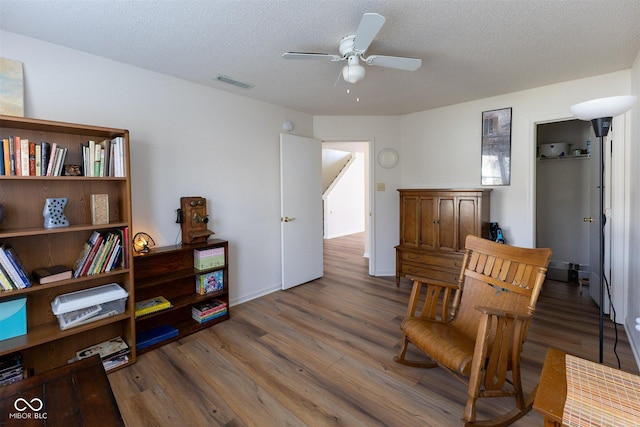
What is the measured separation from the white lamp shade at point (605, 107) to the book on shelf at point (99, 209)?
3171mm

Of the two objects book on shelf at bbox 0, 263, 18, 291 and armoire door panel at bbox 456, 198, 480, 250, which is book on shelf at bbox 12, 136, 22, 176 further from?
armoire door panel at bbox 456, 198, 480, 250

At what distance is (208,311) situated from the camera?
9.23 ft

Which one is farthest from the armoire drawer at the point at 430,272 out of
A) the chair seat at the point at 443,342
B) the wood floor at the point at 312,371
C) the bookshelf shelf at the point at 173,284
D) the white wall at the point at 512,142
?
the bookshelf shelf at the point at 173,284

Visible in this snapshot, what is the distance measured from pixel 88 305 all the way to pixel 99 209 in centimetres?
68

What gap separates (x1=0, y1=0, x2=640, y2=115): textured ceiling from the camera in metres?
1.72

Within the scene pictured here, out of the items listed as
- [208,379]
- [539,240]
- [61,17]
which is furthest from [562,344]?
[61,17]

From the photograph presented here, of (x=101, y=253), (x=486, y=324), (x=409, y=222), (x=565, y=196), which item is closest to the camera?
(x=486, y=324)

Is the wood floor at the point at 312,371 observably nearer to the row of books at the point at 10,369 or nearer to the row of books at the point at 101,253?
the row of books at the point at 10,369

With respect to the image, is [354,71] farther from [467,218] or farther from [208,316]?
[208,316]

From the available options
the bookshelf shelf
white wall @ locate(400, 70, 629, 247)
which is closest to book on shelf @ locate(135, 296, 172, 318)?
the bookshelf shelf

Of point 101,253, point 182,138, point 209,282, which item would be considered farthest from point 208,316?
point 182,138

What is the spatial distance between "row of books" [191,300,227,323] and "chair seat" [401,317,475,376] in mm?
1805

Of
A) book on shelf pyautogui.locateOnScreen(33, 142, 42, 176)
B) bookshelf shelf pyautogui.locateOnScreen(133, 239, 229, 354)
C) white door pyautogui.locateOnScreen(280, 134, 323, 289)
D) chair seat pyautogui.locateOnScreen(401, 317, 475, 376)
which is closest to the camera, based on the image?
chair seat pyautogui.locateOnScreen(401, 317, 475, 376)

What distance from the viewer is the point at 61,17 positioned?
1.79 meters
